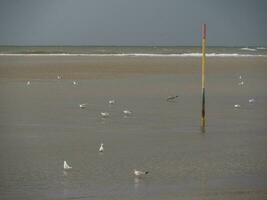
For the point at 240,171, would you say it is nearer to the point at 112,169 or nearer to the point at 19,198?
the point at 112,169

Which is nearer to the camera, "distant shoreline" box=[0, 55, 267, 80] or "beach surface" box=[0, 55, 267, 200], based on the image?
"beach surface" box=[0, 55, 267, 200]

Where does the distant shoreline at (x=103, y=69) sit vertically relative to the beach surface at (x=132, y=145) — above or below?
above

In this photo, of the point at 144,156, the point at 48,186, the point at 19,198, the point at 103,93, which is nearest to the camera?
the point at 19,198

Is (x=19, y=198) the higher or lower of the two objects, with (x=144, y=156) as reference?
lower

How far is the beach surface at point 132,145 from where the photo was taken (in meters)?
12.5

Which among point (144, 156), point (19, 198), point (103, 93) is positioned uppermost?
point (103, 93)

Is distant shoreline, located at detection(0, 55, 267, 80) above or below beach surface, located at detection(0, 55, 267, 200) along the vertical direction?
above

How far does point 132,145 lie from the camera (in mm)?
16969

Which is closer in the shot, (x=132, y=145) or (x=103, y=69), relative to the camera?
(x=132, y=145)

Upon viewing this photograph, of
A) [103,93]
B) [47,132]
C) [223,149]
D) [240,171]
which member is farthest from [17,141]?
[103,93]

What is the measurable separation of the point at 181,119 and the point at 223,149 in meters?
5.26

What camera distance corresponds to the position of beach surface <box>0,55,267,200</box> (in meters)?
12.5

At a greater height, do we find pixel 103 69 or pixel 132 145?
pixel 103 69

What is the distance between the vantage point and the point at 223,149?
53.7ft
